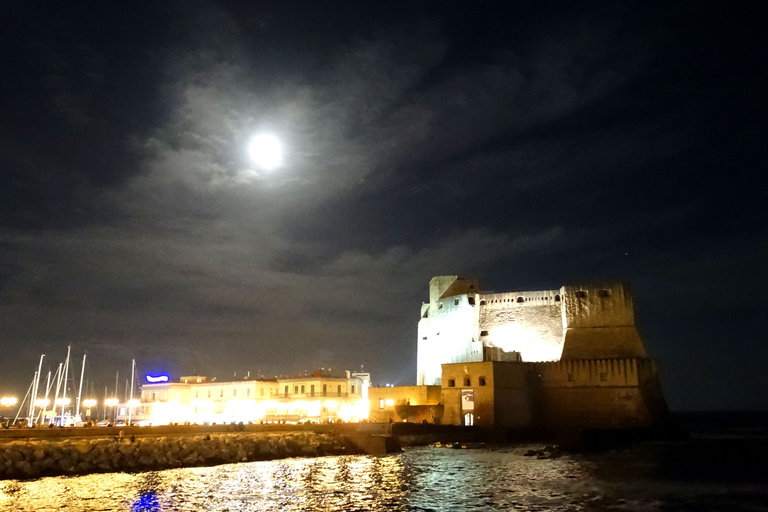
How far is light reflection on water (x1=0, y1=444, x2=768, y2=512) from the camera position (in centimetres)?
1931

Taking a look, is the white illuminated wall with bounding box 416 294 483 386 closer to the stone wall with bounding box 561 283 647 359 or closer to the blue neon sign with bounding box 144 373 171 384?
the stone wall with bounding box 561 283 647 359

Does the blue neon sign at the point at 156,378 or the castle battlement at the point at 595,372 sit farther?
the blue neon sign at the point at 156,378

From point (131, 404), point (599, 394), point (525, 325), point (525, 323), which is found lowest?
point (131, 404)

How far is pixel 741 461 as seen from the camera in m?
32.9

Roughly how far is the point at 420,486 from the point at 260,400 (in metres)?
35.0

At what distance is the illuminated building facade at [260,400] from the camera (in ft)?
179

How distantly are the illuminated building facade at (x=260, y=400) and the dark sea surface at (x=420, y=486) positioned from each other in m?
22.6

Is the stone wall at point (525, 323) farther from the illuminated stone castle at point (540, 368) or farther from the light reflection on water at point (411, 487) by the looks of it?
the light reflection on water at point (411, 487)

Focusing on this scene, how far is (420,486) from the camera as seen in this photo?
23.0m

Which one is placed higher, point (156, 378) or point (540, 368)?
point (156, 378)

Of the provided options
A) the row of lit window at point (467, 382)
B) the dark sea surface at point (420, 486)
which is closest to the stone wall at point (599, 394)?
the row of lit window at point (467, 382)

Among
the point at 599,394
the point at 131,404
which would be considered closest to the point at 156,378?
the point at 131,404

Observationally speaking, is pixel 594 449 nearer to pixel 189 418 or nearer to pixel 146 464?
pixel 146 464

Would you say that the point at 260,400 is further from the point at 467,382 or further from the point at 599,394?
the point at 599,394
